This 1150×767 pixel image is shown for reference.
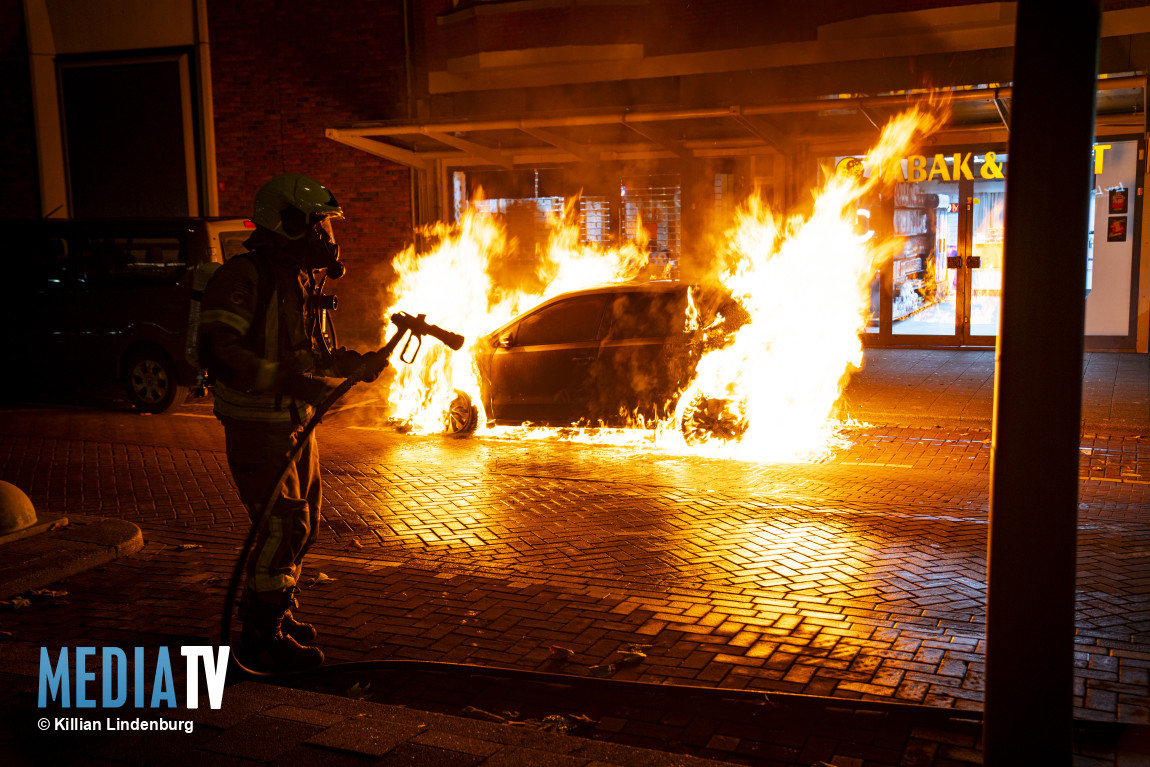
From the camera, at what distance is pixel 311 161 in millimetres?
18328

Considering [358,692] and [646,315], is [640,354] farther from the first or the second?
[358,692]

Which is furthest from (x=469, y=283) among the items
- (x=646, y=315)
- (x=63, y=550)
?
(x=63, y=550)

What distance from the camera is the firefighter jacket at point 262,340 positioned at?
404 centimetres

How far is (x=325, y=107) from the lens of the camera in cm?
1805

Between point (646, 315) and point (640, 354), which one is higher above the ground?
point (646, 315)

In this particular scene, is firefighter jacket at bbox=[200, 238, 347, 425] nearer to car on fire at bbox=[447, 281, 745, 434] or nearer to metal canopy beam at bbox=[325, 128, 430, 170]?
car on fire at bbox=[447, 281, 745, 434]

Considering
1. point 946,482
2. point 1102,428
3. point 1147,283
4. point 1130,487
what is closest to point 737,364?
point 946,482

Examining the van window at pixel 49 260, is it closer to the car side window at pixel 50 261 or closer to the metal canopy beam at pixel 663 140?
the car side window at pixel 50 261

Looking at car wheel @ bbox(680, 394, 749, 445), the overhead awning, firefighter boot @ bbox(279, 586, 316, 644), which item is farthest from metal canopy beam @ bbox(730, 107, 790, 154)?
firefighter boot @ bbox(279, 586, 316, 644)

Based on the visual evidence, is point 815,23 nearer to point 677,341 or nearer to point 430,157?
point 430,157

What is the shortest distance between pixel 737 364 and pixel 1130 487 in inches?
126

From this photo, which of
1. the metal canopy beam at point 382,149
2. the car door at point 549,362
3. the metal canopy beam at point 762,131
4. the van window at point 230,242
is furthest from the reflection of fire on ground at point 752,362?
the metal canopy beam at point 382,149

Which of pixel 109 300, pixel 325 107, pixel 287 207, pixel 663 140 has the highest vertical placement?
pixel 325 107

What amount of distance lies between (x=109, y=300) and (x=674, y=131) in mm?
8711
